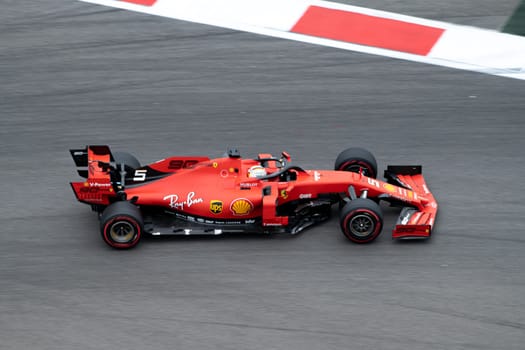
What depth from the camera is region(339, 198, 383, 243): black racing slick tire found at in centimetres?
971

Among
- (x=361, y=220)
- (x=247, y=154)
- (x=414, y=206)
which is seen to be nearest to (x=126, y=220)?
(x=361, y=220)

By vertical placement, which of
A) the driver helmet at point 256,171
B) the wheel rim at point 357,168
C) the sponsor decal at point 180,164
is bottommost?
the driver helmet at point 256,171

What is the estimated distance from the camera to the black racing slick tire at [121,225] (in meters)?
9.65

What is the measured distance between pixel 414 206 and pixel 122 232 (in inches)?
131

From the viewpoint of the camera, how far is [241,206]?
32.8ft

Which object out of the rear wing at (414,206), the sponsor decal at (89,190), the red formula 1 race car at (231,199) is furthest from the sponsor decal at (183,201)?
the rear wing at (414,206)

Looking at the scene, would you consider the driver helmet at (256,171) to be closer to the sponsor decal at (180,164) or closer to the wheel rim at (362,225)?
the sponsor decal at (180,164)

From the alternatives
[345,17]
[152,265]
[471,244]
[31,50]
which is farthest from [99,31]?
[471,244]

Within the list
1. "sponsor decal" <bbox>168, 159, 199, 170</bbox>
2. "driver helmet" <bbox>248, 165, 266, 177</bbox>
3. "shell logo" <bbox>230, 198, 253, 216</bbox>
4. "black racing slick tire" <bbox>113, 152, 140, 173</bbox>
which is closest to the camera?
"shell logo" <bbox>230, 198, 253, 216</bbox>

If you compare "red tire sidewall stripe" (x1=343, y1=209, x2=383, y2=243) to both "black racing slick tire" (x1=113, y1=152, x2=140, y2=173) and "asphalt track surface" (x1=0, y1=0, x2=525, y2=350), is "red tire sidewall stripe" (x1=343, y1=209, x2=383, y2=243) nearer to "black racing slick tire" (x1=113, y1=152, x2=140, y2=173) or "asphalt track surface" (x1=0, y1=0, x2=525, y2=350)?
"asphalt track surface" (x1=0, y1=0, x2=525, y2=350)

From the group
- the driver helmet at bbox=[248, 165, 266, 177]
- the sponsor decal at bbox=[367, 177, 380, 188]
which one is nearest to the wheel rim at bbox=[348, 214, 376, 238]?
the sponsor decal at bbox=[367, 177, 380, 188]

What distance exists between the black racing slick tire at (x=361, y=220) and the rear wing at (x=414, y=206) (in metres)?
0.24

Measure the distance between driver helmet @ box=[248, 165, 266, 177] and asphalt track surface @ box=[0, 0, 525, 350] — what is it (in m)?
0.73

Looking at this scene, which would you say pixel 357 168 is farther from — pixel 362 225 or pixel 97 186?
pixel 97 186
